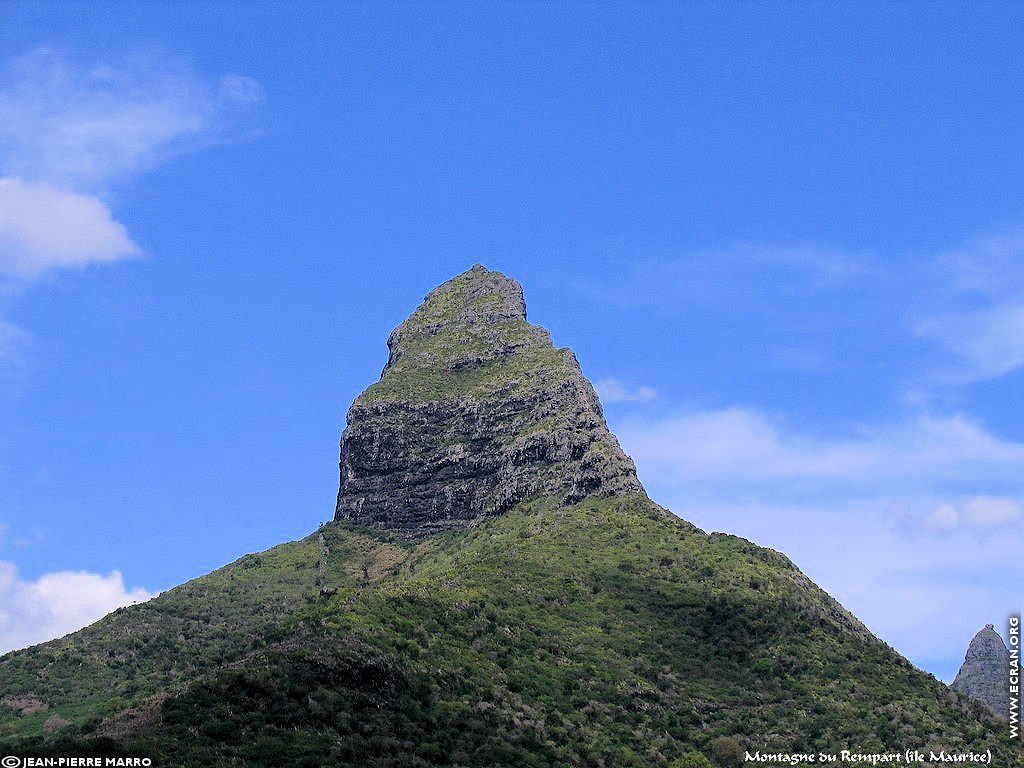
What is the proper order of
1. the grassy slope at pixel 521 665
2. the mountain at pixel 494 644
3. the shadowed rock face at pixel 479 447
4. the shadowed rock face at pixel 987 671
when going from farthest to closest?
1. the shadowed rock face at pixel 987 671
2. the shadowed rock face at pixel 479 447
3. the mountain at pixel 494 644
4. the grassy slope at pixel 521 665

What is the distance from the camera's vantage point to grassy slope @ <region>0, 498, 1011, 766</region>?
80000 mm

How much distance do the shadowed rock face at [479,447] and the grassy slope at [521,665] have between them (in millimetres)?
7636

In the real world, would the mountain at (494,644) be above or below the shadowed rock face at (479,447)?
below

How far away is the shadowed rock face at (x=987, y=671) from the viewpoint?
6895 inches

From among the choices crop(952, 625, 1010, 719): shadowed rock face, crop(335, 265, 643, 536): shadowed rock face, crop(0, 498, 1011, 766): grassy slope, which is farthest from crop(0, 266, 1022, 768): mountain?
crop(952, 625, 1010, 719): shadowed rock face

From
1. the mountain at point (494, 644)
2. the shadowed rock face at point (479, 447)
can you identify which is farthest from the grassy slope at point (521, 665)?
the shadowed rock face at point (479, 447)

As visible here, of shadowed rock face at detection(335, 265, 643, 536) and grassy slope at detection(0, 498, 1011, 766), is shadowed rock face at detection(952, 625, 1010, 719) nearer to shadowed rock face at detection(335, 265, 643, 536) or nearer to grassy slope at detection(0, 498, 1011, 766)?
grassy slope at detection(0, 498, 1011, 766)

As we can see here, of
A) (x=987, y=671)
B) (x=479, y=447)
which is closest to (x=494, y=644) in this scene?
(x=479, y=447)

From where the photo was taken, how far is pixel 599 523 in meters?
152

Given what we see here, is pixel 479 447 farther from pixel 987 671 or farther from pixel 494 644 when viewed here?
pixel 987 671

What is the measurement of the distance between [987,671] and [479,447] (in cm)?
8134

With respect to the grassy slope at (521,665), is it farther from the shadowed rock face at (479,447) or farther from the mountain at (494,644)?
the shadowed rock face at (479,447)

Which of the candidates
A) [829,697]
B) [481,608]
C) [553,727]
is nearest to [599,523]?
[481,608]

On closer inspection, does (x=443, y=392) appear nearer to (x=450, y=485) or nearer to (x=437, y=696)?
(x=450, y=485)
